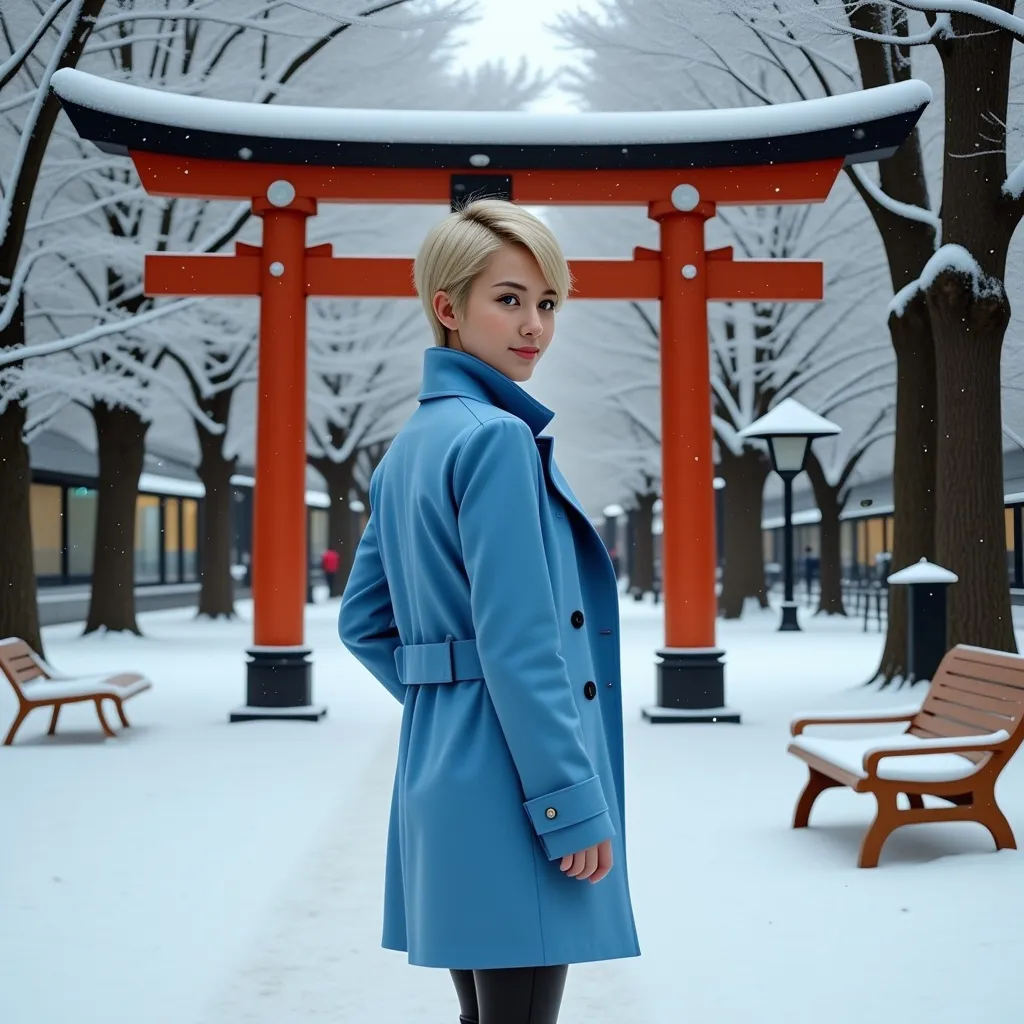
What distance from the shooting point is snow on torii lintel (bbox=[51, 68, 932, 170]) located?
9953 millimetres

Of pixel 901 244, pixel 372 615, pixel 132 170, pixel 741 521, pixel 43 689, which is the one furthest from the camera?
pixel 741 521

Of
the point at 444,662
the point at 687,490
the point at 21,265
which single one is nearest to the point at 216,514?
the point at 21,265

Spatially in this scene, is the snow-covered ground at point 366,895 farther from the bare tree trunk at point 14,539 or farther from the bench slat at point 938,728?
the bare tree trunk at point 14,539

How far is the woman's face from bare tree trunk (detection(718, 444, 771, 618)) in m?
22.3

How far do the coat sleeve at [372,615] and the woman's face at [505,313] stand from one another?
460 mm

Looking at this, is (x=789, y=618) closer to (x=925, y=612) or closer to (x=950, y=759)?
(x=925, y=612)

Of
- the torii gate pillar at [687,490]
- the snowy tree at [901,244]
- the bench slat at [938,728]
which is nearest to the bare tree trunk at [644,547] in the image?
the snowy tree at [901,244]

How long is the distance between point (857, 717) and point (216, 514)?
17017 mm

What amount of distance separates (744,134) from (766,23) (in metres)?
2.36

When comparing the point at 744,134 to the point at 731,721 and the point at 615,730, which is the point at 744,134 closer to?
the point at 731,721

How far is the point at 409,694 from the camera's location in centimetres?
229

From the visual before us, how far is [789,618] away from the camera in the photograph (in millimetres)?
20938

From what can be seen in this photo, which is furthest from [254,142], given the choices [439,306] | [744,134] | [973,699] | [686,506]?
[439,306]

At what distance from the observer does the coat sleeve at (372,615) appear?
8.30 feet
